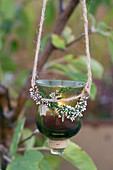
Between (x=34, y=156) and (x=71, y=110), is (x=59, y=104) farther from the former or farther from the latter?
(x=34, y=156)

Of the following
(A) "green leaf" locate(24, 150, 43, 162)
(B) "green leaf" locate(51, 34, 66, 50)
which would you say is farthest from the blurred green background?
(A) "green leaf" locate(24, 150, 43, 162)

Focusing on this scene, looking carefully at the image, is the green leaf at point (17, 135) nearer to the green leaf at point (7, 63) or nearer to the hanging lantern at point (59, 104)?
the hanging lantern at point (59, 104)

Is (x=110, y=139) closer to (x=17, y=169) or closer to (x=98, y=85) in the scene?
(x=98, y=85)

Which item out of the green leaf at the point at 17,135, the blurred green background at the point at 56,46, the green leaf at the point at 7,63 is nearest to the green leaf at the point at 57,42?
the blurred green background at the point at 56,46

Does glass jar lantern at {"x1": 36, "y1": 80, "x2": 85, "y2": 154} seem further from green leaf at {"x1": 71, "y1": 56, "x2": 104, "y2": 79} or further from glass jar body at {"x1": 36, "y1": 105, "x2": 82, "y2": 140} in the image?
green leaf at {"x1": 71, "y1": 56, "x2": 104, "y2": 79}

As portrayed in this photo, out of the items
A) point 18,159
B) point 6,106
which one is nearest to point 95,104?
point 6,106

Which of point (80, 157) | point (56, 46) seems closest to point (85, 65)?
point (56, 46)

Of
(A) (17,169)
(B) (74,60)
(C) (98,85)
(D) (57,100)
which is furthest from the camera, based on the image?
(C) (98,85)
